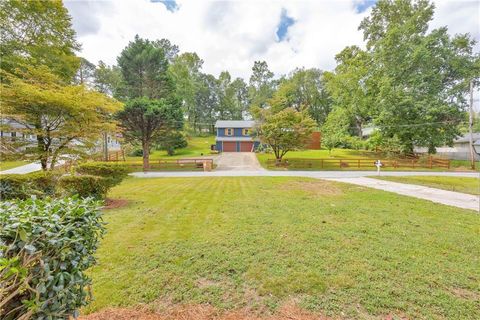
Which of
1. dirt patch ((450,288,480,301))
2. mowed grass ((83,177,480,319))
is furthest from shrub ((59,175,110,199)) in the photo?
dirt patch ((450,288,480,301))

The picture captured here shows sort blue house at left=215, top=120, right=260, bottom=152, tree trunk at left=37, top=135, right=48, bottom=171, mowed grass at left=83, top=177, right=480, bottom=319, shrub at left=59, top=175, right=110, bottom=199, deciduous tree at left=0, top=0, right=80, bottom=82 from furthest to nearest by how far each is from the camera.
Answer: blue house at left=215, top=120, right=260, bottom=152 < deciduous tree at left=0, top=0, right=80, bottom=82 < tree trunk at left=37, top=135, right=48, bottom=171 < shrub at left=59, top=175, right=110, bottom=199 < mowed grass at left=83, top=177, right=480, bottom=319

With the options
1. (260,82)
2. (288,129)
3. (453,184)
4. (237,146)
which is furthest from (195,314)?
(260,82)

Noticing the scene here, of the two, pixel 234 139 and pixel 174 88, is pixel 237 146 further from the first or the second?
pixel 174 88

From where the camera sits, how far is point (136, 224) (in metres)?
4.82

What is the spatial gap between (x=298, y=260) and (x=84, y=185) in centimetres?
621

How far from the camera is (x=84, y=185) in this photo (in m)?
6.23

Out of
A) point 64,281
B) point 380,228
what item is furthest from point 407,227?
point 64,281

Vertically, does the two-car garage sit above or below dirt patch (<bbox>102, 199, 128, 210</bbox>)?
above

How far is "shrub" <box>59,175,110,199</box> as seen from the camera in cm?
596

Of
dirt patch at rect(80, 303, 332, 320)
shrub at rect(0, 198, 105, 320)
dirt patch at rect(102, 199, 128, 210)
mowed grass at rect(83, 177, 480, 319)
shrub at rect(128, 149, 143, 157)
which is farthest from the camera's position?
shrub at rect(128, 149, 143, 157)

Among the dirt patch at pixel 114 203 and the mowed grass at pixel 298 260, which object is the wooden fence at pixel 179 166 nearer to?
the dirt patch at pixel 114 203

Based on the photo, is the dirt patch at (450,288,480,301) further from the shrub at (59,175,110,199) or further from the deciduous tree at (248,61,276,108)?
the deciduous tree at (248,61,276,108)

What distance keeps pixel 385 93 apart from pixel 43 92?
25488mm

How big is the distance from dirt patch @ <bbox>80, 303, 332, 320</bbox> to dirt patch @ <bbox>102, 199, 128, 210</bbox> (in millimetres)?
4686
